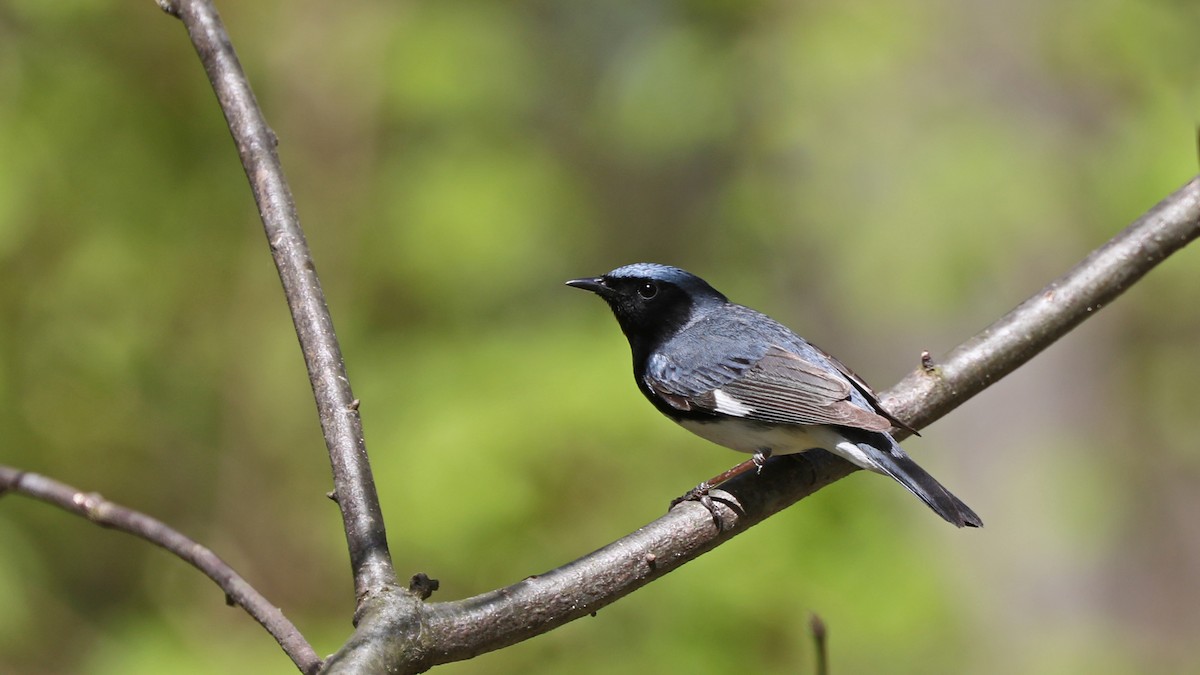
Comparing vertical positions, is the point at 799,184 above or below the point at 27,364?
below

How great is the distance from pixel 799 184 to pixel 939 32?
1.20m

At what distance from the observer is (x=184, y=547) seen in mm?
2182

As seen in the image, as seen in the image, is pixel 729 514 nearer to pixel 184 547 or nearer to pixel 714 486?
pixel 714 486

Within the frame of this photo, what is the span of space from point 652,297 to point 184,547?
1.87 meters

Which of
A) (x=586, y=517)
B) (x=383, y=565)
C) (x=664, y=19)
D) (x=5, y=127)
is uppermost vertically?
(x=664, y=19)

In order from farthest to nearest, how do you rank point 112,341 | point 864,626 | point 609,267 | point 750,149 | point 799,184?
point 609,267, point 750,149, point 799,184, point 112,341, point 864,626

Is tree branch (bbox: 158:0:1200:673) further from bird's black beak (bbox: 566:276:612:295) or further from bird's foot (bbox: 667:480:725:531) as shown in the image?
bird's black beak (bbox: 566:276:612:295)

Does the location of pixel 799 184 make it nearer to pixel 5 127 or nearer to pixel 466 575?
pixel 466 575

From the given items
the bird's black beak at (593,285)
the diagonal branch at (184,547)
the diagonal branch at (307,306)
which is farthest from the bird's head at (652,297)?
the diagonal branch at (184,547)

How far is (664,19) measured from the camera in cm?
659

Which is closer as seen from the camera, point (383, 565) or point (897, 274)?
point (383, 565)

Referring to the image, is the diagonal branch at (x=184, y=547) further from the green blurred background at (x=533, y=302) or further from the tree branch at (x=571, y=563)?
the green blurred background at (x=533, y=302)

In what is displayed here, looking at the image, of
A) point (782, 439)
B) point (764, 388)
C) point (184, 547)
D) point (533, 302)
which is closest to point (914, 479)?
point (782, 439)

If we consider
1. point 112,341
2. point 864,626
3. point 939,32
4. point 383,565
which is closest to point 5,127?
point 112,341
